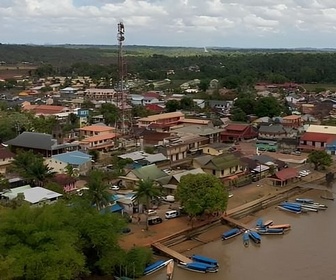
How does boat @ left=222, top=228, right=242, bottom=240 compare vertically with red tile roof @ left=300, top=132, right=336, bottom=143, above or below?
below

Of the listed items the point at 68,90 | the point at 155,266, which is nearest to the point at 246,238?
the point at 155,266

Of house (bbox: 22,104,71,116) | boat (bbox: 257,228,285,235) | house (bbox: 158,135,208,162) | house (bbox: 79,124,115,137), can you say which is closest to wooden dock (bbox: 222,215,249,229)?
boat (bbox: 257,228,285,235)

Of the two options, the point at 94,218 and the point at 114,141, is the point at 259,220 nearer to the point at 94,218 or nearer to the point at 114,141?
the point at 94,218

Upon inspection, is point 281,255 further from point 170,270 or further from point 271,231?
point 170,270

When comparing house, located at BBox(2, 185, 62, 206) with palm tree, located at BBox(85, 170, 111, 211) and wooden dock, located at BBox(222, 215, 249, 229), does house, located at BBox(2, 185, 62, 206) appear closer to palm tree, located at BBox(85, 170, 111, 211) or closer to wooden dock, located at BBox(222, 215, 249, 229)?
palm tree, located at BBox(85, 170, 111, 211)

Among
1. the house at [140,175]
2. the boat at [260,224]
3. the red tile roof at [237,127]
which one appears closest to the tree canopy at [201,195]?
the boat at [260,224]

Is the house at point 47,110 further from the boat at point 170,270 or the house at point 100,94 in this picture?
the boat at point 170,270
